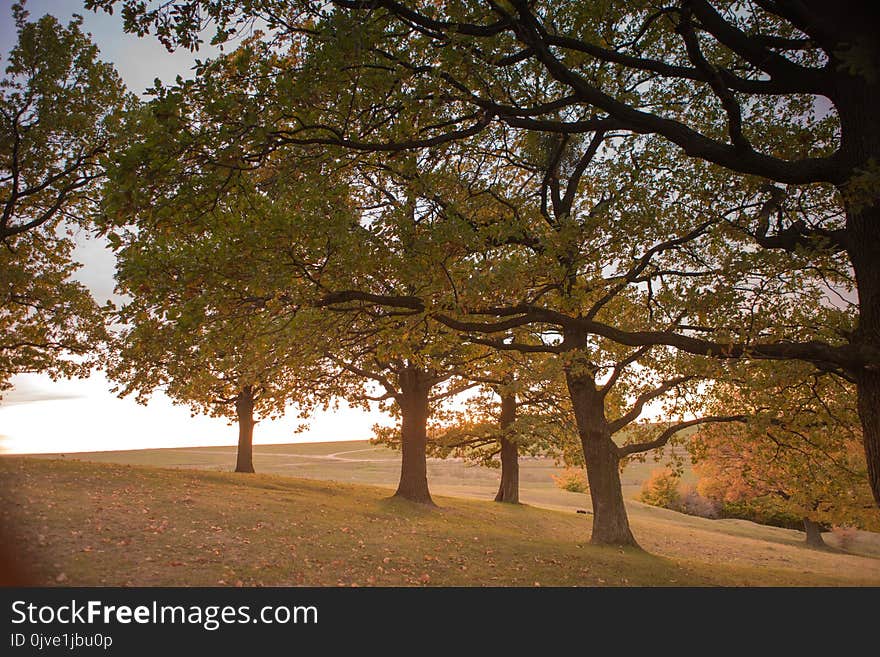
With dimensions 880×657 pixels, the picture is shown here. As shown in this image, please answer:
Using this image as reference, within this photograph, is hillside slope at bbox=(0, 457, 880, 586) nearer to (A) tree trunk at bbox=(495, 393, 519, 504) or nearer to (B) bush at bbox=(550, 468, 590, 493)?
(A) tree trunk at bbox=(495, 393, 519, 504)

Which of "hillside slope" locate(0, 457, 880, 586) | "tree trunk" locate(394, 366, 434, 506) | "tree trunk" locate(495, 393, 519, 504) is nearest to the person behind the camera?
"hillside slope" locate(0, 457, 880, 586)

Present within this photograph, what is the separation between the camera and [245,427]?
3266 cm

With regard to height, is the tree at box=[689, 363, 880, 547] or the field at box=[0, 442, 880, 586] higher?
the tree at box=[689, 363, 880, 547]

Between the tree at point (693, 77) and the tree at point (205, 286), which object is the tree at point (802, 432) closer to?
the tree at point (693, 77)

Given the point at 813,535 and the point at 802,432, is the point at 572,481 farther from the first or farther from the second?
the point at 802,432

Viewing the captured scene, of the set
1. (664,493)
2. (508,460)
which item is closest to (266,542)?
(508,460)

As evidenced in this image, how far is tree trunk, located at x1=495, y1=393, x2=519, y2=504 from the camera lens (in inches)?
1252

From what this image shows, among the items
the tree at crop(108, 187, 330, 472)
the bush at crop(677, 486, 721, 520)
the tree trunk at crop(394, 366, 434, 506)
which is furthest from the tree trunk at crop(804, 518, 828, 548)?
the tree at crop(108, 187, 330, 472)

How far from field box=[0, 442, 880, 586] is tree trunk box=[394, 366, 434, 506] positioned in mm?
1429

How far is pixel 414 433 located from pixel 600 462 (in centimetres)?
1020

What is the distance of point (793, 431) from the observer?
663 inches
